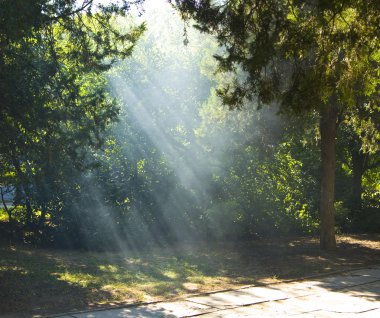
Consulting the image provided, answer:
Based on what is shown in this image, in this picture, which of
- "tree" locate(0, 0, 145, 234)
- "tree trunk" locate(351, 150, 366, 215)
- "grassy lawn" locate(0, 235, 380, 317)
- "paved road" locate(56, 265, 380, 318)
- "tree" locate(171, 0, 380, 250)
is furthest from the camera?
"tree trunk" locate(351, 150, 366, 215)

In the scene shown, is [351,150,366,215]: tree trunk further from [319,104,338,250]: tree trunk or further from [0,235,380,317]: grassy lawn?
[319,104,338,250]: tree trunk

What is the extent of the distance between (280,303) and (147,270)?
4.22 metres

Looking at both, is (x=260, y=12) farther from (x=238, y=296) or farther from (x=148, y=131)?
(x=148, y=131)

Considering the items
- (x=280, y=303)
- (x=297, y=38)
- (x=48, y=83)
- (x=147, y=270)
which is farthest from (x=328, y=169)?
(x=48, y=83)

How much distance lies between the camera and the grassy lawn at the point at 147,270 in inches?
360

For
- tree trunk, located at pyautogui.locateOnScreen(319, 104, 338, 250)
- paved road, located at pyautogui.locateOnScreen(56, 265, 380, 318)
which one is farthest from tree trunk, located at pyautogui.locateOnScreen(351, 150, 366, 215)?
paved road, located at pyautogui.locateOnScreen(56, 265, 380, 318)

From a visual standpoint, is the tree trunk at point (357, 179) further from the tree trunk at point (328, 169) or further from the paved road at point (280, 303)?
the paved road at point (280, 303)

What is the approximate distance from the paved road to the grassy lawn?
0.63 meters

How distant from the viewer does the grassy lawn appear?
360 inches

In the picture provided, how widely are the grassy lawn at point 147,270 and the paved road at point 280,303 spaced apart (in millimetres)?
634

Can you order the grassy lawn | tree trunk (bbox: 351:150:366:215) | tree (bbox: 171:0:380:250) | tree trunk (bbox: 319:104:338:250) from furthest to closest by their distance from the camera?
tree trunk (bbox: 351:150:366:215), tree trunk (bbox: 319:104:338:250), the grassy lawn, tree (bbox: 171:0:380:250)

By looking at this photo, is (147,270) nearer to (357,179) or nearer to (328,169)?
(328,169)

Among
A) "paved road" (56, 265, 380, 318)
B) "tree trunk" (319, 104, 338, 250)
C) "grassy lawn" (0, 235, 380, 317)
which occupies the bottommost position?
"paved road" (56, 265, 380, 318)

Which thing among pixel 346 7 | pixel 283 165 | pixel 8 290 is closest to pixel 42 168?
pixel 8 290
